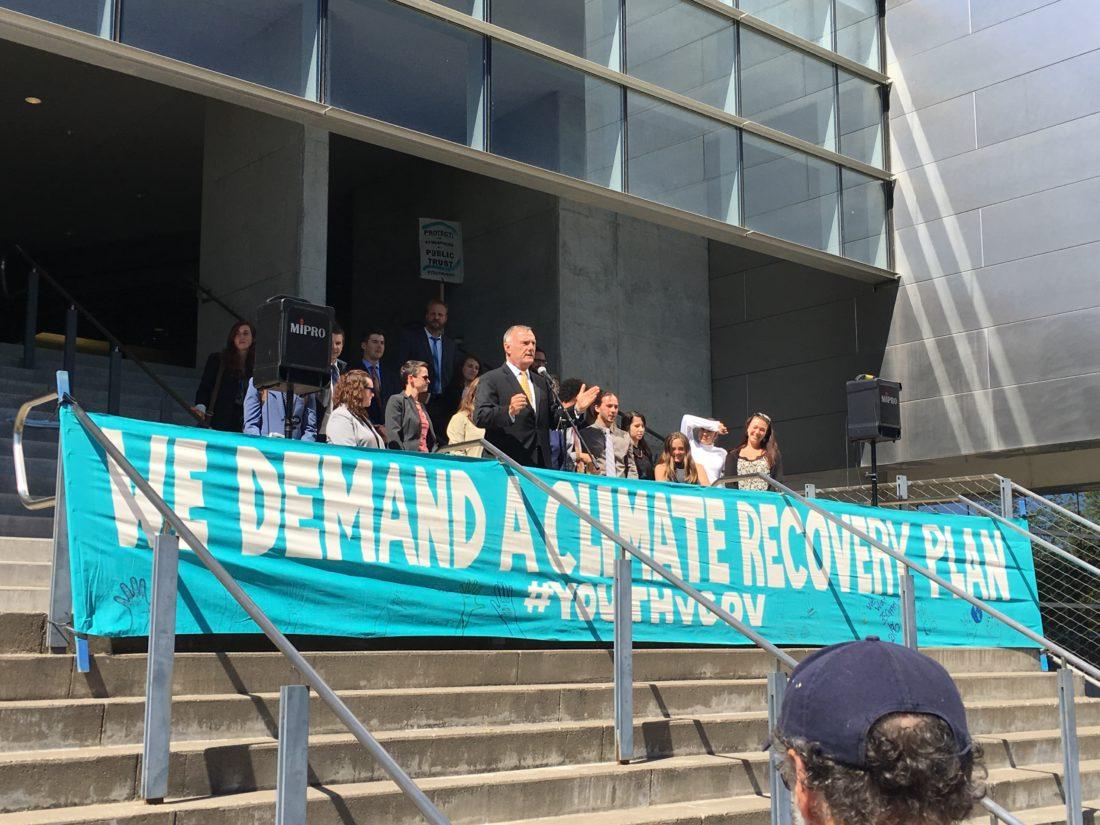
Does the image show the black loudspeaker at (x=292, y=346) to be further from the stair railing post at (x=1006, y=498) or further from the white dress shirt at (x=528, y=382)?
the stair railing post at (x=1006, y=498)

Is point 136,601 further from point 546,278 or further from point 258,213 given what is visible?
point 546,278

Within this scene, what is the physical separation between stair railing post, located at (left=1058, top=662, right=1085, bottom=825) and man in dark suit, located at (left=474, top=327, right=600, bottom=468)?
371 centimetres

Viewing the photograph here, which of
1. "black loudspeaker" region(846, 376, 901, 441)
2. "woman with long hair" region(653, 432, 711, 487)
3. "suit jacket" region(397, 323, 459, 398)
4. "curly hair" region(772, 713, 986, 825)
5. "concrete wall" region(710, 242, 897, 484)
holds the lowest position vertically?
"curly hair" region(772, 713, 986, 825)

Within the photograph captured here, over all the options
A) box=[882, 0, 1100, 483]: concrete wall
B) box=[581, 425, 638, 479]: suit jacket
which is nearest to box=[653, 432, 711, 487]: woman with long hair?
box=[581, 425, 638, 479]: suit jacket

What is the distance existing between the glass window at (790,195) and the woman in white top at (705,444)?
3935mm

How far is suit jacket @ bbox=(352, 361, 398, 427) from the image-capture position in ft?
38.8

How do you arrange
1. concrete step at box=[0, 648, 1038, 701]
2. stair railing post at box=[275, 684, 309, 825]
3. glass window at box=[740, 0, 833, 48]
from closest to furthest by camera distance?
stair railing post at box=[275, 684, 309, 825], concrete step at box=[0, 648, 1038, 701], glass window at box=[740, 0, 833, 48]

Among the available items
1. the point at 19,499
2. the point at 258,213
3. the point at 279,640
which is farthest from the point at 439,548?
the point at 258,213

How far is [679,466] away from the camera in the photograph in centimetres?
1204

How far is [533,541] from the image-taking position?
828cm

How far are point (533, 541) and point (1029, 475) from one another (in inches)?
454

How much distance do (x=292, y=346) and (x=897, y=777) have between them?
8319mm

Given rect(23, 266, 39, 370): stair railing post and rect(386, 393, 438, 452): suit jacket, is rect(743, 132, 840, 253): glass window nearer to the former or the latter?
rect(386, 393, 438, 452): suit jacket

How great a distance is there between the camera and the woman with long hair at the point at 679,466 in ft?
39.0
